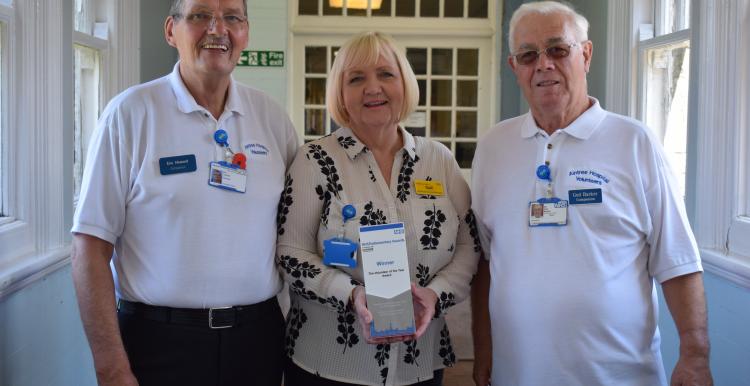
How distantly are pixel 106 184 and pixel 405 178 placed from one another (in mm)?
851

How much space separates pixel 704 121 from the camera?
2.77m

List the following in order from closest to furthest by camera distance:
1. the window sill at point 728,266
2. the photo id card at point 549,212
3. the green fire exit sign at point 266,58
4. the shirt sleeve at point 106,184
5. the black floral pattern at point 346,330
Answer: the shirt sleeve at point 106,184 < the photo id card at point 549,212 < the black floral pattern at point 346,330 < the window sill at point 728,266 < the green fire exit sign at point 266,58

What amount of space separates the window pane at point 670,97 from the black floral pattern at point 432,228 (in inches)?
76.7

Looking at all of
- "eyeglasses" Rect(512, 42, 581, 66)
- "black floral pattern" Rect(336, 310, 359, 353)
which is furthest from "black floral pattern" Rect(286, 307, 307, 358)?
"eyeglasses" Rect(512, 42, 581, 66)

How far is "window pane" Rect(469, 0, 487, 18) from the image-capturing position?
Answer: 20.6 feet

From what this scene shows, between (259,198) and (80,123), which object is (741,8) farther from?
(80,123)

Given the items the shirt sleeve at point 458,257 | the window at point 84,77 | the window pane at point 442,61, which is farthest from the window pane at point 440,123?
the shirt sleeve at point 458,257

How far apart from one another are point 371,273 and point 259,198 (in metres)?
0.41

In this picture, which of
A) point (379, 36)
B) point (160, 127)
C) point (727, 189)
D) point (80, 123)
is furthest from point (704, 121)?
point (80, 123)

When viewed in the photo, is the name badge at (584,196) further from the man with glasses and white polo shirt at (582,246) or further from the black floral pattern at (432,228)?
the black floral pattern at (432,228)

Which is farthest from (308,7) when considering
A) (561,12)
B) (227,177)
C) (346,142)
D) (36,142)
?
(227,177)

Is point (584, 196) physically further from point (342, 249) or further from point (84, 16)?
point (84, 16)

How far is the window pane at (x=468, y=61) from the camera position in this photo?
634 cm

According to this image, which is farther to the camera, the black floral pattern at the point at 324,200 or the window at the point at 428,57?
the window at the point at 428,57
